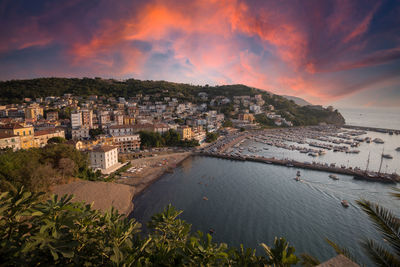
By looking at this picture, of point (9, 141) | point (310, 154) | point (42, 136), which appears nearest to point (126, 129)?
point (42, 136)

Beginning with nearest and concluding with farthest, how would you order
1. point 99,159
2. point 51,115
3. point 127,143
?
point 99,159
point 127,143
point 51,115

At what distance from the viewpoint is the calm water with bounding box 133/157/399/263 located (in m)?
9.38

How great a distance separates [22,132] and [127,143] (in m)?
9.01

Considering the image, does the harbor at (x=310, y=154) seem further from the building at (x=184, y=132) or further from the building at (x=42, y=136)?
the building at (x=42, y=136)

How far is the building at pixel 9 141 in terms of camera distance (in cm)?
1365

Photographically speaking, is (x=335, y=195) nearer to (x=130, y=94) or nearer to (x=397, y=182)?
(x=397, y=182)

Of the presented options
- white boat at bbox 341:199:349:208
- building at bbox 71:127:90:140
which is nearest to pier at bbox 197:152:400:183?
white boat at bbox 341:199:349:208

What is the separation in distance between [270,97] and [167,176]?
197 ft

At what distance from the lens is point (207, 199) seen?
12.7m

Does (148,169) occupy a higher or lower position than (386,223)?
lower

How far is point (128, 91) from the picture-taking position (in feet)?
184

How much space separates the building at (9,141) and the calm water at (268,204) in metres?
11.2

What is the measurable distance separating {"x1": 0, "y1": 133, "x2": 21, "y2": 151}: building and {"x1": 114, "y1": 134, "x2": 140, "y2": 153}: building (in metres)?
7.93

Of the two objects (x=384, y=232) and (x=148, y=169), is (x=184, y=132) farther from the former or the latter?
(x=384, y=232)
